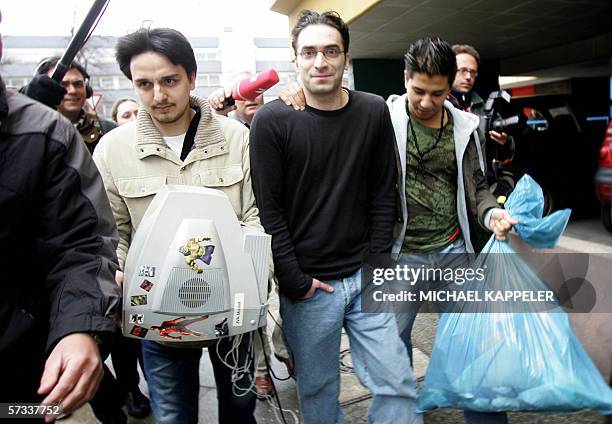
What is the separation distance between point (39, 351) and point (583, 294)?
10.5 feet

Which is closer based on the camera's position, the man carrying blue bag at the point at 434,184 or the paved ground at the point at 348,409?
the man carrying blue bag at the point at 434,184

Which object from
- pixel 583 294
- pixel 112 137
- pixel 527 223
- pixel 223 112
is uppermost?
pixel 223 112

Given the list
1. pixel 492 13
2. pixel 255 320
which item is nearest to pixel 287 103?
pixel 255 320

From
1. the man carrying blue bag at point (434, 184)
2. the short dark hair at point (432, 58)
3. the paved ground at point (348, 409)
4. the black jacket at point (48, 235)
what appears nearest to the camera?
the black jacket at point (48, 235)

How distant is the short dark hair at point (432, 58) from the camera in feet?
6.33

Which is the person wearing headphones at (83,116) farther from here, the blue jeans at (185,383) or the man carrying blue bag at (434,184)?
the man carrying blue bag at (434,184)

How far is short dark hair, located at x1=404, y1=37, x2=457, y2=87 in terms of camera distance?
193 centimetres

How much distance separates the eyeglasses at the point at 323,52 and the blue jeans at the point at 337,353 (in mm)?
860

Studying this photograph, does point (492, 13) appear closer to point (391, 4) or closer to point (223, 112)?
point (391, 4)

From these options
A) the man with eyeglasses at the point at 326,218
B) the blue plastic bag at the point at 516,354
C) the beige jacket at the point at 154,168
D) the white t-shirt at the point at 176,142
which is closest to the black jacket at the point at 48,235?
the beige jacket at the point at 154,168

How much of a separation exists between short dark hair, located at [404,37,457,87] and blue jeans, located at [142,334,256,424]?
1292 mm

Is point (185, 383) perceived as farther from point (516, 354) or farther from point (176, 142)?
point (516, 354)

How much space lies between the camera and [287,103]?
181cm

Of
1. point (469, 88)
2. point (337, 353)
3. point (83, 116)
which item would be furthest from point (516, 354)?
point (83, 116)
